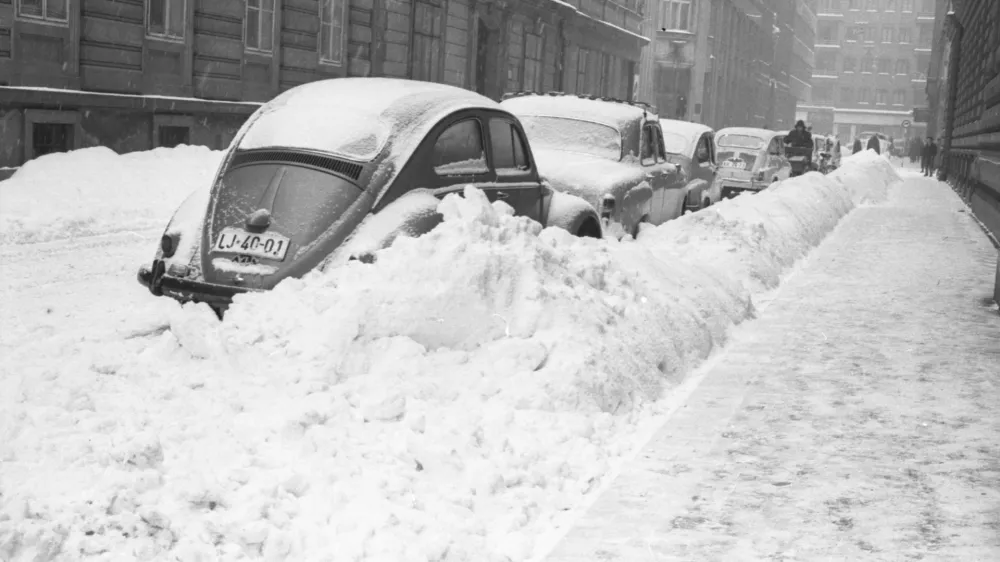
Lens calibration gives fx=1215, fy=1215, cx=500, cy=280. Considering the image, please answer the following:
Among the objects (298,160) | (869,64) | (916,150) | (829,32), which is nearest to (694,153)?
(298,160)

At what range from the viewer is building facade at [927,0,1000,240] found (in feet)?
55.7

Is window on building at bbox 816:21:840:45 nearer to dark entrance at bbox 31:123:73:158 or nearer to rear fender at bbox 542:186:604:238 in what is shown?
dark entrance at bbox 31:123:73:158

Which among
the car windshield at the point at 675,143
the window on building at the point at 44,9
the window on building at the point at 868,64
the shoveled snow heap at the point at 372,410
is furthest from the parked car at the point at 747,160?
the window on building at the point at 868,64

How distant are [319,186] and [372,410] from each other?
2.44m

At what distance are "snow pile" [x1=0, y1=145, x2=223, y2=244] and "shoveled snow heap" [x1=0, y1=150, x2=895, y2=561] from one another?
6.24 metres

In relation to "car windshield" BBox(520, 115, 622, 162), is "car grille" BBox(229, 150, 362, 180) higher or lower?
lower

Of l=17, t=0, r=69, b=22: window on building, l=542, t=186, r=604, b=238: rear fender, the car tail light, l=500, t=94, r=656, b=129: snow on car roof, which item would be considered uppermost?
l=17, t=0, r=69, b=22: window on building

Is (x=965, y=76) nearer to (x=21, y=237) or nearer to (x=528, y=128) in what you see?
(x=528, y=128)

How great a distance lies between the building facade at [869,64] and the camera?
395 ft

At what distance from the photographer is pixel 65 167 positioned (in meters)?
15.7

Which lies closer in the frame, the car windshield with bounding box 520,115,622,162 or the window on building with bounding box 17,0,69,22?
the car windshield with bounding box 520,115,622,162

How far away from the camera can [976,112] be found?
22547 mm

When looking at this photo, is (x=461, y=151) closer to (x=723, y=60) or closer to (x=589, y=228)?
(x=589, y=228)

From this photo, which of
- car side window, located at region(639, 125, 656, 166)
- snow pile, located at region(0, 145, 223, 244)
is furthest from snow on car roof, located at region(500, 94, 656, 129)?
snow pile, located at region(0, 145, 223, 244)
